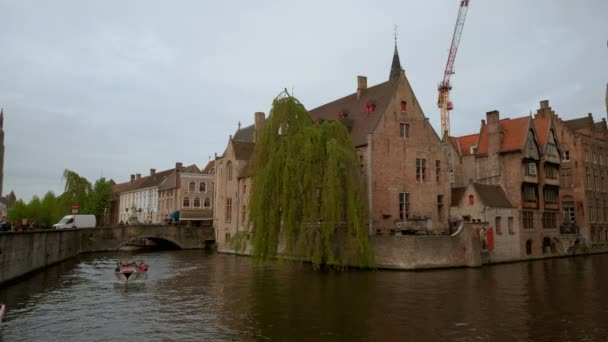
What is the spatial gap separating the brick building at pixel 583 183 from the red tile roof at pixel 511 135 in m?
6.30

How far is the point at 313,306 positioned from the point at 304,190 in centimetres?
1115

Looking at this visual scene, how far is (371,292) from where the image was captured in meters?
24.2

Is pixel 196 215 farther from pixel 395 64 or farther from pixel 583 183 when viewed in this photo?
pixel 583 183

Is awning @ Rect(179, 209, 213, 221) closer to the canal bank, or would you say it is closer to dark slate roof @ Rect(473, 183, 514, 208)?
the canal bank

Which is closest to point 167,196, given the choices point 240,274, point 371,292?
point 240,274

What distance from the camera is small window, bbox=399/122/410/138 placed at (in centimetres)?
4154

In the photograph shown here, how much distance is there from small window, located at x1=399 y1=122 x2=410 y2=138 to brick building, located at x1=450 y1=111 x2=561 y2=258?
33.2ft

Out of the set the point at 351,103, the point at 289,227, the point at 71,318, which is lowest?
the point at 71,318

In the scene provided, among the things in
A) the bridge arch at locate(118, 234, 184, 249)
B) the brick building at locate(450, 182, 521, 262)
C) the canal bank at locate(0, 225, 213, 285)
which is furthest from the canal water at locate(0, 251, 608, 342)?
the bridge arch at locate(118, 234, 184, 249)

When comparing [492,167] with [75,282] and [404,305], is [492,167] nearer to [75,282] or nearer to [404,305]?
[404,305]

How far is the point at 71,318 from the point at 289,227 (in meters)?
14.3

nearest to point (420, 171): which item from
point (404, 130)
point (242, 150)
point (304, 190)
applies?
point (404, 130)

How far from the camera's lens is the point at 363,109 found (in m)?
43.7

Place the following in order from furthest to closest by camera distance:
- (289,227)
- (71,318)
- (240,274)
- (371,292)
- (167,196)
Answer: (167,196) → (240,274) → (289,227) → (371,292) → (71,318)
